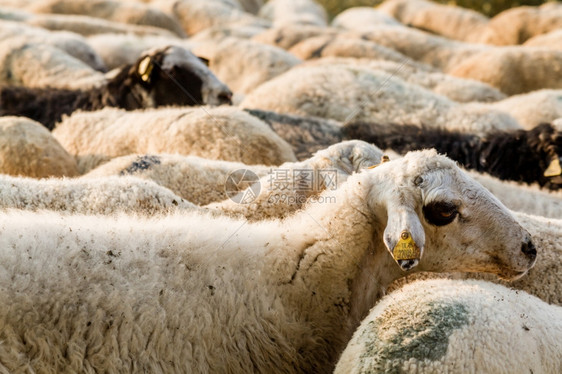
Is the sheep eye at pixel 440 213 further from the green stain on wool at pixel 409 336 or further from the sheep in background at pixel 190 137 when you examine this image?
the sheep in background at pixel 190 137

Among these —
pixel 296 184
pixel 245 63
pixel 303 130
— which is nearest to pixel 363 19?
pixel 245 63

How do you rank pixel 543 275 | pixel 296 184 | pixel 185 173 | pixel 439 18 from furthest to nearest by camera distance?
pixel 439 18
pixel 185 173
pixel 296 184
pixel 543 275

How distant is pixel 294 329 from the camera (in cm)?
303

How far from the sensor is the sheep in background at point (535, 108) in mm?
7504

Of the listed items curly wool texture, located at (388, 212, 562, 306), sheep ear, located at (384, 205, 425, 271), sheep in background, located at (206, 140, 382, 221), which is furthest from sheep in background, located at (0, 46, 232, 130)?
sheep ear, located at (384, 205, 425, 271)

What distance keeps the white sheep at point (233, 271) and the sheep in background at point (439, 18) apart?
1453 cm

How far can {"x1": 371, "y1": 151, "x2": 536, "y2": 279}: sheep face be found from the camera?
3070mm

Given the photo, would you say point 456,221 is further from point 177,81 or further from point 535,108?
point 535,108

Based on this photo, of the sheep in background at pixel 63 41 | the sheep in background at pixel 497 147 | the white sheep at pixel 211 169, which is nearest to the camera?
the white sheep at pixel 211 169

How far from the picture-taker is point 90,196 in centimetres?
390

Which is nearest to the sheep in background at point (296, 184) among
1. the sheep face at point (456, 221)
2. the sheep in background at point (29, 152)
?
the sheep face at point (456, 221)

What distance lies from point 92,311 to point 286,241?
99 cm

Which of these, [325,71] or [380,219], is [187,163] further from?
[325,71]

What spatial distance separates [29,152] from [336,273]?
2.77 m
